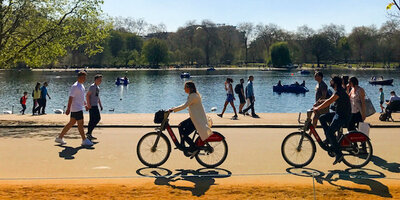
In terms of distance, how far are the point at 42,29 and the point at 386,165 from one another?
14.4 m

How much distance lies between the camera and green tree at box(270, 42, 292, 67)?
445 ft

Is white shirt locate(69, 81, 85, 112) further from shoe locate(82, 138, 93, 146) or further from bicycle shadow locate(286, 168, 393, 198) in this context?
bicycle shadow locate(286, 168, 393, 198)

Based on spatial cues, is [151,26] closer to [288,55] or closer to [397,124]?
[288,55]

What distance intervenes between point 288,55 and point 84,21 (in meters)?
124

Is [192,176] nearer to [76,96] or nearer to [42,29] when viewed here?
[76,96]

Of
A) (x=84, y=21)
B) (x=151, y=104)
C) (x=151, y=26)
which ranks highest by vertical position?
(x=151, y=26)

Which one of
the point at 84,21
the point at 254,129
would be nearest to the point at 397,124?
the point at 254,129

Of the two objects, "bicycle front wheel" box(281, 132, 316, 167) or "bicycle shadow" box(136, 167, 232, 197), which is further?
"bicycle front wheel" box(281, 132, 316, 167)

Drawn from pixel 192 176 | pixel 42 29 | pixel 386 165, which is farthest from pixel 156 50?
pixel 192 176

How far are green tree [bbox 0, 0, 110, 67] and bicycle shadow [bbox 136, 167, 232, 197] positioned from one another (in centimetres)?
1172

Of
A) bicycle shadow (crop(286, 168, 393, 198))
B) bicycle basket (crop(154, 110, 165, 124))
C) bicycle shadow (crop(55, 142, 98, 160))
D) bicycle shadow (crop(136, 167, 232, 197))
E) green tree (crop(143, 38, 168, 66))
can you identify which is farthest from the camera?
green tree (crop(143, 38, 168, 66))

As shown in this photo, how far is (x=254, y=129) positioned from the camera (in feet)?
44.6

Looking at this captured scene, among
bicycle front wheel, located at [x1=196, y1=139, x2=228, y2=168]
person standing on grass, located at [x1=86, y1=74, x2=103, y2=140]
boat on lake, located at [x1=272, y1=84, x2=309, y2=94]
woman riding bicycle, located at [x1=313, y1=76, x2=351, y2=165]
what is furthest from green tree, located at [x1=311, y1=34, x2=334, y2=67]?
bicycle front wheel, located at [x1=196, y1=139, x2=228, y2=168]

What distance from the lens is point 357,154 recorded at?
796cm
